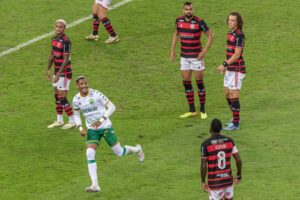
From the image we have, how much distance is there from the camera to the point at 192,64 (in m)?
23.2

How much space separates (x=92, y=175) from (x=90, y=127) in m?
1.05

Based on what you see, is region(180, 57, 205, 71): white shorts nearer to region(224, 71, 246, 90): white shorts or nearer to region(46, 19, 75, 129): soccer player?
region(224, 71, 246, 90): white shorts

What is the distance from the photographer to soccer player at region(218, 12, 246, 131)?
21.7 metres

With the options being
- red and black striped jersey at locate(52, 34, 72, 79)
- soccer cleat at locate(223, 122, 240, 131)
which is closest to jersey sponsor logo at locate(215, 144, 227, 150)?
soccer cleat at locate(223, 122, 240, 131)

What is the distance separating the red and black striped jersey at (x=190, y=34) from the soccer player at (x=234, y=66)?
1.05m

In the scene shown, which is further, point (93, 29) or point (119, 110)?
point (93, 29)

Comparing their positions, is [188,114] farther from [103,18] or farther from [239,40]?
[103,18]

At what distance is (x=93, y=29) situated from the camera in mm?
28578

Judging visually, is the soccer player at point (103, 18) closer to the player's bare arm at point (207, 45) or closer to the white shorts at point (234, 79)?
the player's bare arm at point (207, 45)

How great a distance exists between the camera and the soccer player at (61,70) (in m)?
22.5

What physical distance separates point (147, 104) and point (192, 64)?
1966 millimetres

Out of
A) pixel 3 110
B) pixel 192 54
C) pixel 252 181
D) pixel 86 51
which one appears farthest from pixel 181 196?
pixel 86 51

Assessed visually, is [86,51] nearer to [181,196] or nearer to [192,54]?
[192,54]

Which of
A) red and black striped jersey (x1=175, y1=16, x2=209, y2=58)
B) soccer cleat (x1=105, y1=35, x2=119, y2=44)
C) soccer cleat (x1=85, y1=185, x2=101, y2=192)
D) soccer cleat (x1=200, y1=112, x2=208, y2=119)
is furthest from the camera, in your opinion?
soccer cleat (x1=105, y1=35, x2=119, y2=44)
